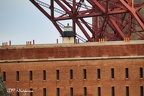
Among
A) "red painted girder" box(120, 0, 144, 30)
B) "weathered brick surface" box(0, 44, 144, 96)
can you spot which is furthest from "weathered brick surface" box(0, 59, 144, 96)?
"red painted girder" box(120, 0, 144, 30)

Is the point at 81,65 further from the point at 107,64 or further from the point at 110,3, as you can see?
the point at 110,3

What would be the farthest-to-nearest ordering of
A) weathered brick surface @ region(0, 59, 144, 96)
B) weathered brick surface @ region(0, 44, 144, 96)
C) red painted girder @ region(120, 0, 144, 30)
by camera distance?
1. red painted girder @ region(120, 0, 144, 30)
2. weathered brick surface @ region(0, 44, 144, 96)
3. weathered brick surface @ region(0, 59, 144, 96)

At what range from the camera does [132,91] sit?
354 ft

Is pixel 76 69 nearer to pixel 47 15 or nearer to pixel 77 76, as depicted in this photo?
pixel 77 76

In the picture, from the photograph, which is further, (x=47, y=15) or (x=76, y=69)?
(x=47, y=15)

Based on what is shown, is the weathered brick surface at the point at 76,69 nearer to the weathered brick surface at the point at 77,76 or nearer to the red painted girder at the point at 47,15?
the weathered brick surface at the point at 77,76

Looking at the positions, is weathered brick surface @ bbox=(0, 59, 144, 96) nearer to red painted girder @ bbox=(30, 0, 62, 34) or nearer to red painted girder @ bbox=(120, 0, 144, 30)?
red painted girder @ bbox=(120, 0, 144, 30)

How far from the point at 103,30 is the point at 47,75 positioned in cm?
1315

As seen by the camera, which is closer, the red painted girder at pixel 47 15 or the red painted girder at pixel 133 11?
the red painted girder at pixel 133 11

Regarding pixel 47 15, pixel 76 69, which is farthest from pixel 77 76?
pixel 47 15

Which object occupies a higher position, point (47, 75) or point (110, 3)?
point (110, 3)

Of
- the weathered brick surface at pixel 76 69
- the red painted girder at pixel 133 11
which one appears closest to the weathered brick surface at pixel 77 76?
the weathered brick surface at pixel 76 69

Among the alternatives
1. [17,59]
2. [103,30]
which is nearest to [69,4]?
[103,30]

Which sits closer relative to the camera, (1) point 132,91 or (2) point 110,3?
(1) point 132,91
